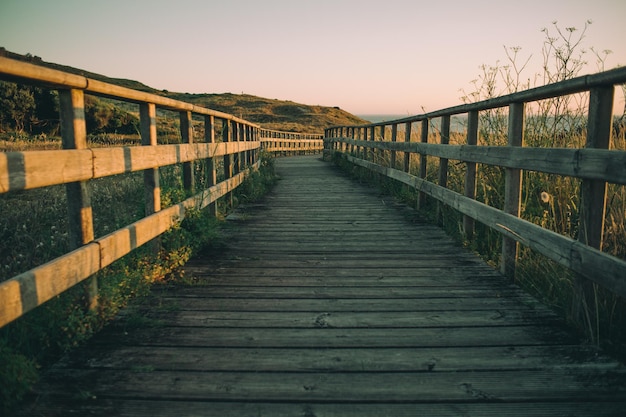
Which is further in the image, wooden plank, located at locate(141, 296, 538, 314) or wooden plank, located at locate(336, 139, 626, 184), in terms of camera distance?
wooden plank, located at locate(141, 296, 538, 314)

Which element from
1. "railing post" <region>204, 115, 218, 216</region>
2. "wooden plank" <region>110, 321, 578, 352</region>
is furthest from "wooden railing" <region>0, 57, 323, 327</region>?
"railing post" <region>204, 115, 218, 216</region>

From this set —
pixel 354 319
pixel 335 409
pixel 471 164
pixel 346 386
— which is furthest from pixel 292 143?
pixel 335 409

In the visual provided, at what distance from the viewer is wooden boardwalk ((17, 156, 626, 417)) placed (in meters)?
2.09

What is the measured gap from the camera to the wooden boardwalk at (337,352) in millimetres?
2090

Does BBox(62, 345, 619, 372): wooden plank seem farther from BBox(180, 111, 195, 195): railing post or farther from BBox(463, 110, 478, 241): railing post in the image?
BBox(180, 111, 195, 195): railing post

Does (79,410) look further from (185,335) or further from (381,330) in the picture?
(381,330)

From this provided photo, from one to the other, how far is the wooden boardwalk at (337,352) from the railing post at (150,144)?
65 cm

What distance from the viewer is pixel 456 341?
2707 millimetres

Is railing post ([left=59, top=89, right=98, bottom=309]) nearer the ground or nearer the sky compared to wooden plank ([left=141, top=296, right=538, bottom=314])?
nearer the sky

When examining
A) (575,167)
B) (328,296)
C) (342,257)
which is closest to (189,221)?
(342,257)

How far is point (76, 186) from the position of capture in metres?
2.70

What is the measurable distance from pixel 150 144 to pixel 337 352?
226 centimetres

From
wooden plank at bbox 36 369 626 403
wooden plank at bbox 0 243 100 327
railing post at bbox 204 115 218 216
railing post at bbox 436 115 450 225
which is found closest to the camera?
wooden plank at bbox 0 243 100 327

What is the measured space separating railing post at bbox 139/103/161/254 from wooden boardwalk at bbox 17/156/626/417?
0.65 metres
